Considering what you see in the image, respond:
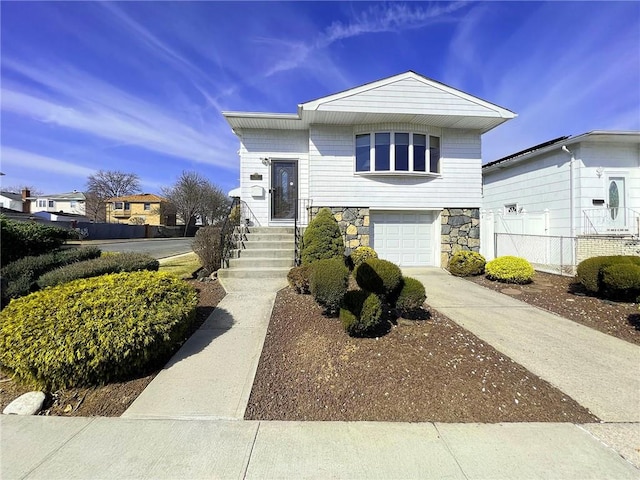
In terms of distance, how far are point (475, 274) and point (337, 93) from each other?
21.4 ft

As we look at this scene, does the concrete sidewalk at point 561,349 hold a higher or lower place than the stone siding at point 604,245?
lower

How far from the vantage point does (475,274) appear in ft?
29.3

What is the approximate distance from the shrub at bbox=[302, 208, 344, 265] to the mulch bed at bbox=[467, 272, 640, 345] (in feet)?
13.0

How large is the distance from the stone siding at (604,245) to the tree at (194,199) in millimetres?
40876

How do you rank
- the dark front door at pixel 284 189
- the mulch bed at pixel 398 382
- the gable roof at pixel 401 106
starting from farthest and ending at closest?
1. the dark front door at pixel 284 189
2. the gable roof at pixel 401 106
3. the mulch bed at pixel 398 382

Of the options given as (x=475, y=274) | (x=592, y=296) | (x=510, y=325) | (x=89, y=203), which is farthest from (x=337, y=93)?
(x=89, y=203)

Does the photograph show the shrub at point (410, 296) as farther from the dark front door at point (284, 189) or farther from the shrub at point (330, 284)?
the dark front door at point (284, 189)

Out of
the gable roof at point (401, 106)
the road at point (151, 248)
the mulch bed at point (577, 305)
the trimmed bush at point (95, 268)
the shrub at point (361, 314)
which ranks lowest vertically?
the mulch bed at point (577, 305)

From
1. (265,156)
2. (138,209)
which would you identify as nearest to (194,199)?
(138,209)

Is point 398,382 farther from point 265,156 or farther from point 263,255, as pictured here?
point 265,156

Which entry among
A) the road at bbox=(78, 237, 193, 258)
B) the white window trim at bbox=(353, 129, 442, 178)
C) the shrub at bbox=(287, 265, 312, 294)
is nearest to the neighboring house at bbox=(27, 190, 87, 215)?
the road at bbox=(78, 237, 193, 258)

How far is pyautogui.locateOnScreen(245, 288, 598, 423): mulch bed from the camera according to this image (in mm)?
2750

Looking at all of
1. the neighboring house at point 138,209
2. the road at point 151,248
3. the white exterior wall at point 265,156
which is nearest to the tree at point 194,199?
the neighboring house at point 138,209

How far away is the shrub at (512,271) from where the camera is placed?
25.1ft
